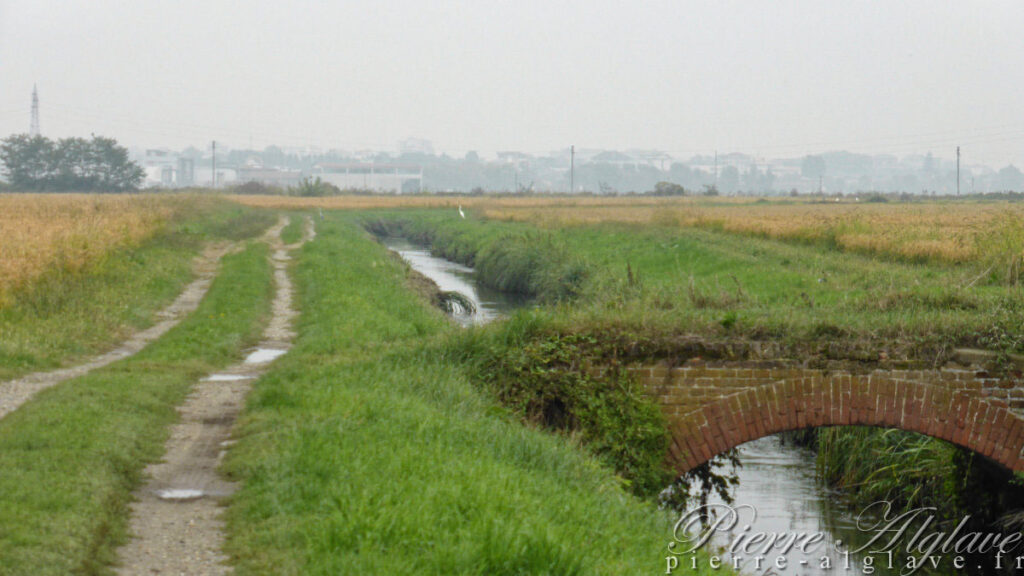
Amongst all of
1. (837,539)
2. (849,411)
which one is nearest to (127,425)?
(849,411)

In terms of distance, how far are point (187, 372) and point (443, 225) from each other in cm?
4246

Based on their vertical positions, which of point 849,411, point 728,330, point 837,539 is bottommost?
point 837,539

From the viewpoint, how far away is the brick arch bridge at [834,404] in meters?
10.6

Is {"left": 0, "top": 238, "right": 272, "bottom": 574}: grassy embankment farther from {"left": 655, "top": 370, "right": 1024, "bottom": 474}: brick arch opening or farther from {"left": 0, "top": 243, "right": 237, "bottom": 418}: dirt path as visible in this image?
{"left": 655, "top": 370, "right": 1024, "bottom": 474}: brick arch opening

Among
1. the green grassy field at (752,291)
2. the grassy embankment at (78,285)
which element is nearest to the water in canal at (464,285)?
the green grassy field at (752,291)

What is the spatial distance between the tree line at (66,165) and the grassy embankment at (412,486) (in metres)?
90.5

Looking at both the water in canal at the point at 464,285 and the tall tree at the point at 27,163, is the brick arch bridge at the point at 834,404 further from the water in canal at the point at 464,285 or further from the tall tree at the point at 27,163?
the tall tree at the point at 27,163

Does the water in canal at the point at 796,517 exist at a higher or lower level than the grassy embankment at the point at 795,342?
lower

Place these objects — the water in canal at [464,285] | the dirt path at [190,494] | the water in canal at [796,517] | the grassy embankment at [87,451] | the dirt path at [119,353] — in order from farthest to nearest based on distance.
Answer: the water in canal at [464,285] → the water in canal at [796,517] → the dirt path at [119,353] → the dirt path at [190,494] → the grassy embankment at [87,451]

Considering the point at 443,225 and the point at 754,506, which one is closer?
the point at 754,506

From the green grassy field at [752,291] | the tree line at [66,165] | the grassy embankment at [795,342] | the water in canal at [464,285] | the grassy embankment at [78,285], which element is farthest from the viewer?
the tree line at [66,165]

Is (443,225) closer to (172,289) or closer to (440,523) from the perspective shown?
(172,289)

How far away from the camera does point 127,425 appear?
8984mm

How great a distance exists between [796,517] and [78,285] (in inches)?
517
